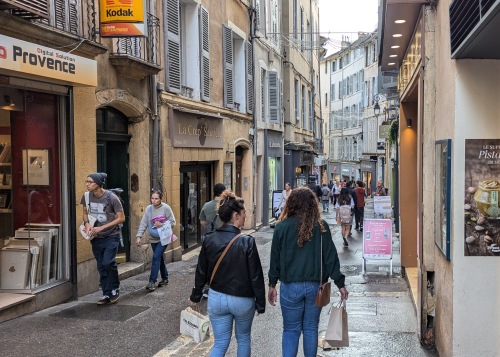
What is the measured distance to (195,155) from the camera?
45.8 feet

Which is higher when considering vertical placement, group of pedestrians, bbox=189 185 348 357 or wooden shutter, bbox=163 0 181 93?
wooden shutter, bbox=163 0 181 93

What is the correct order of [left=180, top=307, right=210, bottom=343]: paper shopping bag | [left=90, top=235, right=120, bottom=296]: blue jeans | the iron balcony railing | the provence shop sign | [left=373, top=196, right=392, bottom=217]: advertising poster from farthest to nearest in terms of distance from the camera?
[left=373, top=196, right=392, bottom=217]: advertising poster → the iron balcony railing → [left=90, top=235, right=120, bottom=296]: blue jeans → the provence shop sign → [left=180, top=307, right=210, bottom=343]: paper shopping bag

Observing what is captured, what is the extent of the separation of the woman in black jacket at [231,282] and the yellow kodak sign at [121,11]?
5.25m

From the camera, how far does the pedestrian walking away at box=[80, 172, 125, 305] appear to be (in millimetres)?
7977

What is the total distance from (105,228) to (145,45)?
438 centimetres

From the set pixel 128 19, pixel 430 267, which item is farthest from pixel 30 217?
pixel 430 267

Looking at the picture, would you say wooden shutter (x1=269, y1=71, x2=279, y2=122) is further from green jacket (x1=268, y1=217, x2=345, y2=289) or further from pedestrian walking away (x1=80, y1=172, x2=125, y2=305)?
green jacket (x1=268, y1=217, x2=345, y2=289)

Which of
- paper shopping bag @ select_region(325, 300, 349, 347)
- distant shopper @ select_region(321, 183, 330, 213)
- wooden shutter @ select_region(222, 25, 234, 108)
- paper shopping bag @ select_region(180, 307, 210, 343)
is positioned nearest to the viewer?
paper shopping bag @ select_region(325, 300, 349, 347)

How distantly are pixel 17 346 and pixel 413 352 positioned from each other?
413cm

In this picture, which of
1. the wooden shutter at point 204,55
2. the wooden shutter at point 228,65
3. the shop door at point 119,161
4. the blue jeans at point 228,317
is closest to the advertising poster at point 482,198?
the blue jeans at point 228,317

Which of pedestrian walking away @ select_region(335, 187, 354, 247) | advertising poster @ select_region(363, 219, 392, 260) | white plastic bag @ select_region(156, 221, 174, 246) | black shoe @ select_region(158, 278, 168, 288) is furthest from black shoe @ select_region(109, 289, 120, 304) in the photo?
pedestrian walking away @ select_region(335, 187, 354, 247)

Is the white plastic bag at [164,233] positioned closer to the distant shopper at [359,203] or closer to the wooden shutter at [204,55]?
the wooden shutter at [204,55]

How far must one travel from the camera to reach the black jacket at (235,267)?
4.62m

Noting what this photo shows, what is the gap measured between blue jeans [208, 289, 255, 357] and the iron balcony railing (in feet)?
20.4
